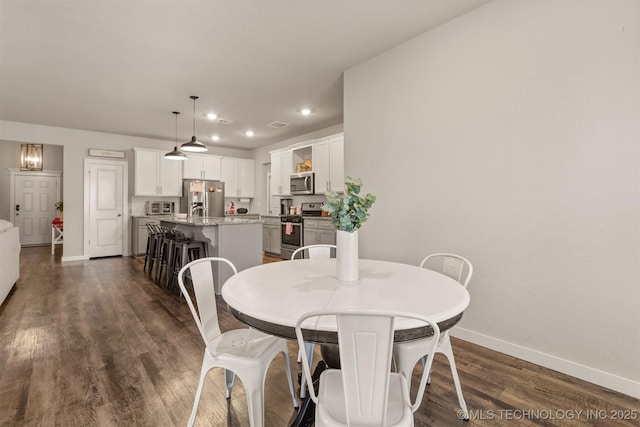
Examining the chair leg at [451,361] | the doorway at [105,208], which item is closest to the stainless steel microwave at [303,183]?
the doorway at [105,208]

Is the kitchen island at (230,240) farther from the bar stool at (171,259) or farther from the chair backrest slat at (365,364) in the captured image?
the chair backrest slat at (365,364)

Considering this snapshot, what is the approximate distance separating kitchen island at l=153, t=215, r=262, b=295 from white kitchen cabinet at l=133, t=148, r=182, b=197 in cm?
306

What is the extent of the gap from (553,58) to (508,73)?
0.28 m

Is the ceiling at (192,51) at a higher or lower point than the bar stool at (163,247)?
higher

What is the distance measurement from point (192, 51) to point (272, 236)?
4.26 m

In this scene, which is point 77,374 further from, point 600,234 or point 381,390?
point 600,234

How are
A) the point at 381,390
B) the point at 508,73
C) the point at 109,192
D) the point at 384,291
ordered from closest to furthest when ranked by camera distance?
the point at 381,390
the point at 384,291
the point at 508,73
the point at 109,192

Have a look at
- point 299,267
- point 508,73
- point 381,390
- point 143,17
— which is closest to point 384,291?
point 381,390

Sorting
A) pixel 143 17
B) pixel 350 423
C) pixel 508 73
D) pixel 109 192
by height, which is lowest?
pixel 350 423

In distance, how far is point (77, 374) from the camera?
2.06 meters

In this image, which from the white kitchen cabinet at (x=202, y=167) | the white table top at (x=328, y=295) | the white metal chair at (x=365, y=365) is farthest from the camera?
the white kitchen cabinet at (x=202, y=167)

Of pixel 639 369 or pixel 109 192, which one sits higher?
pixel 109 192

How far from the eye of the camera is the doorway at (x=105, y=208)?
644 cm

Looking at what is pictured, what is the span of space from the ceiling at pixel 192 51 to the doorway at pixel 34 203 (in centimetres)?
400
